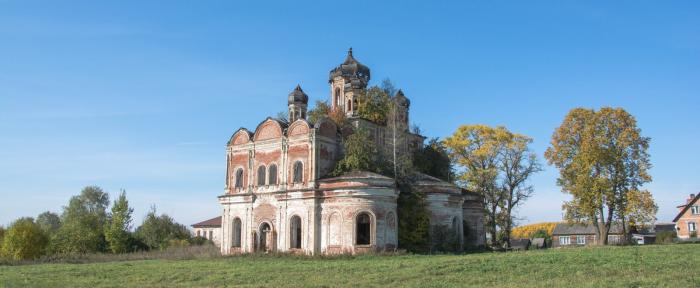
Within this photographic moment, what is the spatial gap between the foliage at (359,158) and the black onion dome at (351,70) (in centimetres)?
887

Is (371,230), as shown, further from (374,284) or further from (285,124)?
(374,284)

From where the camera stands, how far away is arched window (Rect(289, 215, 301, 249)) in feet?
113

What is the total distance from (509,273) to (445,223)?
14960 millimetres

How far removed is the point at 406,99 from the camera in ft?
142

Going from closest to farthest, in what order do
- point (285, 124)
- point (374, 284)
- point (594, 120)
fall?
point (374, 284) < point (285, 124) < point (594, 120)

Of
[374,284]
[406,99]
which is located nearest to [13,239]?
[406,99]

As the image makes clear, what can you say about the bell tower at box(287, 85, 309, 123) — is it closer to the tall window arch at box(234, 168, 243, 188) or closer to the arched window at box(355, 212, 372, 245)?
the tall window arch at box(234, 168, 243, 188)

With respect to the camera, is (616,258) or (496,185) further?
(496,185)

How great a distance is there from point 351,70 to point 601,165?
1797 cm

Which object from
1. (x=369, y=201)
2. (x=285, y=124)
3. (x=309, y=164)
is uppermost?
(x=285, y=124)

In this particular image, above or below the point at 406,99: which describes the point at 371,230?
below

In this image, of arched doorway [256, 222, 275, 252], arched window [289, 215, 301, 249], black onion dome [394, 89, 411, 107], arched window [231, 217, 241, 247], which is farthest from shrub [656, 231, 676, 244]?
arched window [231, 217, 241, 247]

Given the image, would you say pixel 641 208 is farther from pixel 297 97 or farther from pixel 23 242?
pixel 23 242

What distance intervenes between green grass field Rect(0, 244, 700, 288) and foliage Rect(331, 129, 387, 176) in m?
10.5
